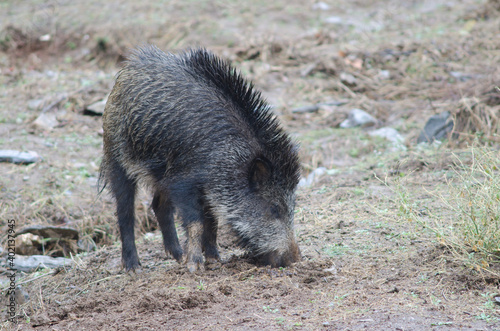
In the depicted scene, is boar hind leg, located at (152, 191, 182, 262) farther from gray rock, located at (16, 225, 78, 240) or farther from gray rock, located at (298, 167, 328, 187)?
gray rock, located at (298, 167, 328, 187)

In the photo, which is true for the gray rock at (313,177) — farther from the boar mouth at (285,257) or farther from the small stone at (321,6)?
the small stone at (321,6)

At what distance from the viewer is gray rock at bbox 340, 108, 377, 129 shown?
8.77m

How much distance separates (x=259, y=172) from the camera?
15.2 feet

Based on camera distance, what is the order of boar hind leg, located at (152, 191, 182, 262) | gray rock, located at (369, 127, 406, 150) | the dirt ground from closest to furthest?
1. the dirt ground
2. boar hind leg, located at (152, 191, 182, 262)
3. gray rock, located at (369, 127, 406, 150)

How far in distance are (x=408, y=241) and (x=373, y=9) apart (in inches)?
419

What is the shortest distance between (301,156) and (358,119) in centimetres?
140

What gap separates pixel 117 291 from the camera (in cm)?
467

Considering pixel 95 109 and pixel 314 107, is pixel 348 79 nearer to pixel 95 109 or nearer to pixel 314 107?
pixel 314 107

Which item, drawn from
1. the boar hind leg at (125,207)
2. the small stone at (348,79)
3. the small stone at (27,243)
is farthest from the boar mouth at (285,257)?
the small stone at (348,79)

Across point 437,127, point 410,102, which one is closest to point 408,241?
point 437,127

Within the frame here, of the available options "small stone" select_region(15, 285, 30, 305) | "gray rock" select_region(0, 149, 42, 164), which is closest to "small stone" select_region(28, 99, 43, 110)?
"gray rock" select_region(0, 149, 42, 164)

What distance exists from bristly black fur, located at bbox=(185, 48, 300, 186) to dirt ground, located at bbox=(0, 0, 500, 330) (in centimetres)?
80

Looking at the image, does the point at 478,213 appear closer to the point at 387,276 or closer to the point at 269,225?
the point at 387,276

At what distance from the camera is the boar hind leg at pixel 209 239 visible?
4969mm
